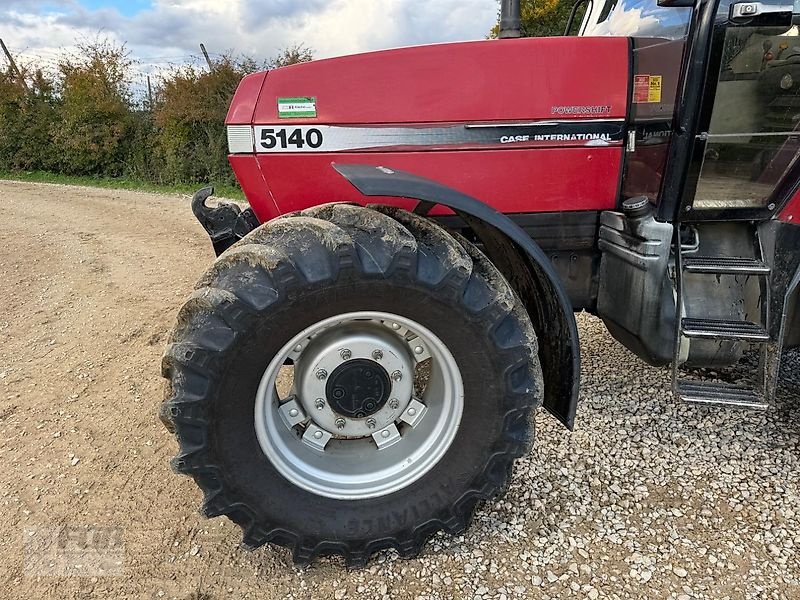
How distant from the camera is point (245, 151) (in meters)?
2.52

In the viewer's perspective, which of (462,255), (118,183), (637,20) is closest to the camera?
(462,255)

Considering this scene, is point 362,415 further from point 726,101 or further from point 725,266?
point 726,101

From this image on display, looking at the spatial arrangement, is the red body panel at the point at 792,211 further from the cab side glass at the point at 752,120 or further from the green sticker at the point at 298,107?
the green sticker at the point at 298,107

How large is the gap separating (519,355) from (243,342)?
90 cm

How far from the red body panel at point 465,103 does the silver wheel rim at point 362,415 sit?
698mm

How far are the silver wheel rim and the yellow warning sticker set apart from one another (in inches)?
51.1

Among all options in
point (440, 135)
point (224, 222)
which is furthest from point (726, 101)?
point (224, 222)

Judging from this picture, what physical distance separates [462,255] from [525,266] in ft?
1.44

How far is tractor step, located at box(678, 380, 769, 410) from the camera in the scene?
2373mm

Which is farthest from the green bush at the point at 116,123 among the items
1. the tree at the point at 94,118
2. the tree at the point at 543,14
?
the tree at the point at 543,14

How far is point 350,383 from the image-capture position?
2.18 metres

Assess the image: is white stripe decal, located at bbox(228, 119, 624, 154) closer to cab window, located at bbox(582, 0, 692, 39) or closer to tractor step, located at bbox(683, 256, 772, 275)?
cab window, located at bbox(582, 0, 692, 39)

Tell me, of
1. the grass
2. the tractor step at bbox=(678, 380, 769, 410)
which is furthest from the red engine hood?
the grass

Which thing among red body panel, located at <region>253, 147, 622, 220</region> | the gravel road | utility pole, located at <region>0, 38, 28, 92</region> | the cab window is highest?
utility pole, located at <region>0, 38, 28, 92</region>
